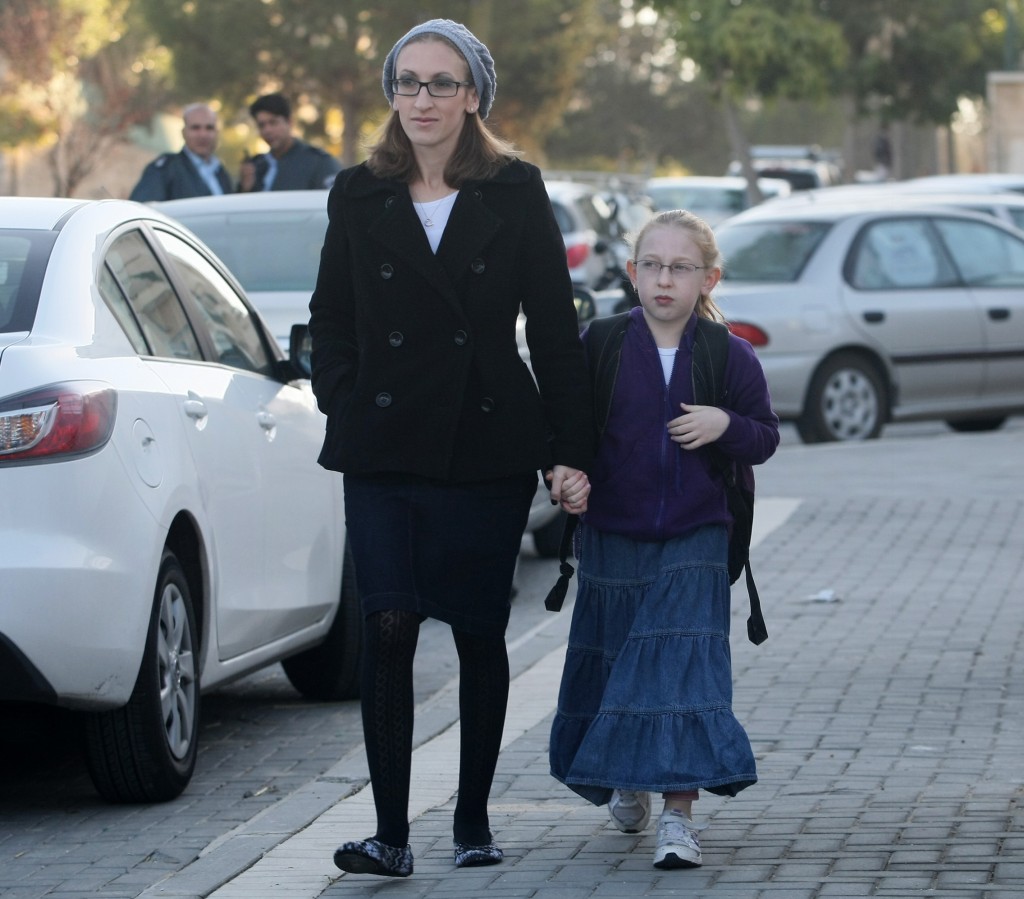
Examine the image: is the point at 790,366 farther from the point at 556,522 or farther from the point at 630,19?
the point at 630,19

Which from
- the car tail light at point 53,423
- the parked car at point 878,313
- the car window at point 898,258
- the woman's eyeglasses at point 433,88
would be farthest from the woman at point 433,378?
the car window at point 898,258

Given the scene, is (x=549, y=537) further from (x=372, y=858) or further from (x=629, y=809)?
(x=372, y=858)

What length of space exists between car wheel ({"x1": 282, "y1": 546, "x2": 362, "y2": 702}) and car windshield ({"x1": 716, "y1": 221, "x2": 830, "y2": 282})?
749 centimetres

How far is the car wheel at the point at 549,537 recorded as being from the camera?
10398 millimetres

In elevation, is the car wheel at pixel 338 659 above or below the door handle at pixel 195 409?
below

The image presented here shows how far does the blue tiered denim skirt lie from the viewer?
179 inches

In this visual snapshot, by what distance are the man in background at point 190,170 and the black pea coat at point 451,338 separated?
23.4 ft

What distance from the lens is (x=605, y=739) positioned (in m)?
4.60

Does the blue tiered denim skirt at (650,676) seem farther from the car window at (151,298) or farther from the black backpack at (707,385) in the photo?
the car window at (151,298)

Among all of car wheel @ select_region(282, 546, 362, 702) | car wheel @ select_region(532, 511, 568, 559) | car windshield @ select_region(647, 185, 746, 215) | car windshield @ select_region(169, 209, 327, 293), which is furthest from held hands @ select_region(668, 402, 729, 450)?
car windshield @ select_region(647, 185, 746, 215)

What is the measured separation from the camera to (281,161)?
12.1 meters

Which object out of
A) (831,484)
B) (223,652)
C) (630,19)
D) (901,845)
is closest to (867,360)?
(831,484)

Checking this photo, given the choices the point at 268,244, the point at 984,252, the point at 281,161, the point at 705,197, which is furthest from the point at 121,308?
the point at 705,197

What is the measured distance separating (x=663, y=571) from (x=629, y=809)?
0.57m
